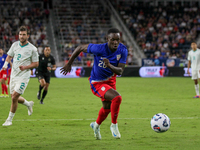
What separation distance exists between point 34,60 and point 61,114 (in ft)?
7.85

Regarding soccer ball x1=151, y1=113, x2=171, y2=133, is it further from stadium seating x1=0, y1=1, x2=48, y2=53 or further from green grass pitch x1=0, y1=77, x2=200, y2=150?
stadium seating x1=0, y1=1, x2=48, y2=53

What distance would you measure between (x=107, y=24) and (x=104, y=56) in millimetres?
33288

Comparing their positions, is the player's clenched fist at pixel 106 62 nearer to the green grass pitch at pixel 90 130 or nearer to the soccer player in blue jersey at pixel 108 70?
the soccer player in blue jersey at pixel 108 70

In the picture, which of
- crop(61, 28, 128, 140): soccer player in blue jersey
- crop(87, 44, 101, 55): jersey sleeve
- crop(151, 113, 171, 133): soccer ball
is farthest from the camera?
crop(151, 113, 171, 133): soccer ball

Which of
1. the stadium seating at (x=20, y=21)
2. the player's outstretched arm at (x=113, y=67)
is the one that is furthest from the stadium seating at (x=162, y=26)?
the player's outstretched arm at (x=113, y=67)

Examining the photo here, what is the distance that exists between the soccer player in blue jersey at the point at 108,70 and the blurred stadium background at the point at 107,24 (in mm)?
26082

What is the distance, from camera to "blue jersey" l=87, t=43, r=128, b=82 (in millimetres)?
6562

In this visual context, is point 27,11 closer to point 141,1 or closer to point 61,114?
point 141,1

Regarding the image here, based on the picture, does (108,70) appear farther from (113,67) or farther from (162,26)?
(162,26)

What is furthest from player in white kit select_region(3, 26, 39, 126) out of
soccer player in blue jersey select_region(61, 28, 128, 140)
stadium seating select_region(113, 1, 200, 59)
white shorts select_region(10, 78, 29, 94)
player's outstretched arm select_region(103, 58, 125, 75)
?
stadium seating select_region(113, 1, 200, 59)

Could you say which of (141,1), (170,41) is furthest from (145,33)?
(141,1)

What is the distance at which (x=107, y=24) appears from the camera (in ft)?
129

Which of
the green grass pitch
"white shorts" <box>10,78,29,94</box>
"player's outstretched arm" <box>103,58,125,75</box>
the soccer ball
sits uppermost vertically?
"player's outstretched arm" <box>103,58,125,75</box>

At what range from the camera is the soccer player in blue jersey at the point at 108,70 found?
642 cm
